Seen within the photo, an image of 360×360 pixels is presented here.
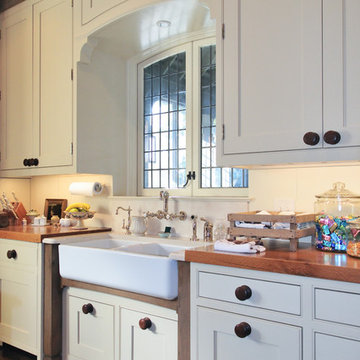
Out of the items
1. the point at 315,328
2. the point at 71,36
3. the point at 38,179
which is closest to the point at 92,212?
the point at 38,179

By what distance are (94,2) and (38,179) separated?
1.49 metres

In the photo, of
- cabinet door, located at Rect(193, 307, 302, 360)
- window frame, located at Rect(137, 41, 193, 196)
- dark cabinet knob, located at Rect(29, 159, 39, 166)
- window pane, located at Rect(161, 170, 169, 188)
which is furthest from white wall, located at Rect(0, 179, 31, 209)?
cabinet door, located at Rect(193, 307, 302, 360)

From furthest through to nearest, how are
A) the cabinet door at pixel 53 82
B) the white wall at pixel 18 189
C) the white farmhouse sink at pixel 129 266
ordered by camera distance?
the white wall at pixel 18 189 < the cabinet door at pixel 53 82 < the white farmhouse sink at pixel 129 266

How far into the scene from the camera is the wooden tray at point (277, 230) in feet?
5.11

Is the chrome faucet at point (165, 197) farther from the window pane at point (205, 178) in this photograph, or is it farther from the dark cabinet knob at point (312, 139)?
the dark cabinet knob at point (312, 139)

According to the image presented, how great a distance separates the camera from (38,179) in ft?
10.7

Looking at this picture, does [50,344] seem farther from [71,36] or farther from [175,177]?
[71,36]

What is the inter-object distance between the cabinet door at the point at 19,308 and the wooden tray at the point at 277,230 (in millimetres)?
1303

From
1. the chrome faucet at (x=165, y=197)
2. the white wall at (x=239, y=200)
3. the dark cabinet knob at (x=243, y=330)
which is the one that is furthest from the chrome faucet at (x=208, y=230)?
the dark cabinet knob at (x=243, y=330)

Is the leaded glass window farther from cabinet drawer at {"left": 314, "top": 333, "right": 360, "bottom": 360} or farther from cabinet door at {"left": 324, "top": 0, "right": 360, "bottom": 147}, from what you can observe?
cabinet drawer at {"left": 314, "top": 333, "right": 360, "bottom": 360}

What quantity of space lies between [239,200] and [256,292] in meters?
0.76

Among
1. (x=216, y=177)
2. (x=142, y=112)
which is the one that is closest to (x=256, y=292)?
(x=216, y=177)

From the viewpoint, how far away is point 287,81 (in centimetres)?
162

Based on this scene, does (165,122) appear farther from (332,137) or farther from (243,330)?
(243,330)
